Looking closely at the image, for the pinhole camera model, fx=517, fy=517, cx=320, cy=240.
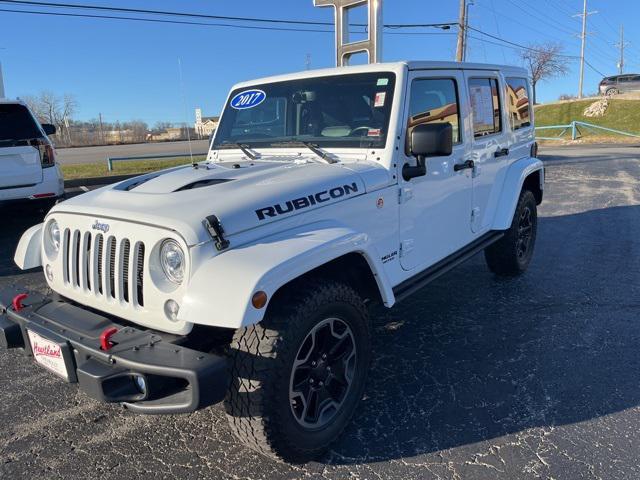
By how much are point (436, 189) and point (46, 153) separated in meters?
5.63

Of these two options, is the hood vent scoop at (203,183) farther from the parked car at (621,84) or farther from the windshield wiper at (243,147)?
the parked car at (621,84)

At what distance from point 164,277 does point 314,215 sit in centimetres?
81

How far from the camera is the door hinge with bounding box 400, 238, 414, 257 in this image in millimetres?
3275

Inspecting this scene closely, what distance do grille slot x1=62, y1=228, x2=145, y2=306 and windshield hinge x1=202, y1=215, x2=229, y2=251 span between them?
33cm

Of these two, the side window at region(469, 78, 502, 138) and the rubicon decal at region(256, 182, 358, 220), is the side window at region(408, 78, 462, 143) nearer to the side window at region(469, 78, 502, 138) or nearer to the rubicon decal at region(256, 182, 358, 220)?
the side window at region(469, 78, 502, 138)

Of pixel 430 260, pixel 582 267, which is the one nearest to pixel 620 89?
pixel 582 267

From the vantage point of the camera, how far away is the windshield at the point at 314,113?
3.27m

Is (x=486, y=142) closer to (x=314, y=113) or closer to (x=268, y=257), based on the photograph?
(x=314, y=113)

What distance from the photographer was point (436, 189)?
356 centimetres

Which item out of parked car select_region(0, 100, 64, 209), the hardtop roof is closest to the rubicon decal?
the hardtop roof

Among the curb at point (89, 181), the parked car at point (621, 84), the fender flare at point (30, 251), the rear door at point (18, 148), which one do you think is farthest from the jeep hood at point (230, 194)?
A: the parked car at point (621, 84)

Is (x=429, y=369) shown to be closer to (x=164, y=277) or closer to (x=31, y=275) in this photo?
(x=164, y=277)

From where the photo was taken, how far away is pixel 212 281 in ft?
6.84

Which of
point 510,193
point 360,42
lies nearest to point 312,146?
point 510,193
